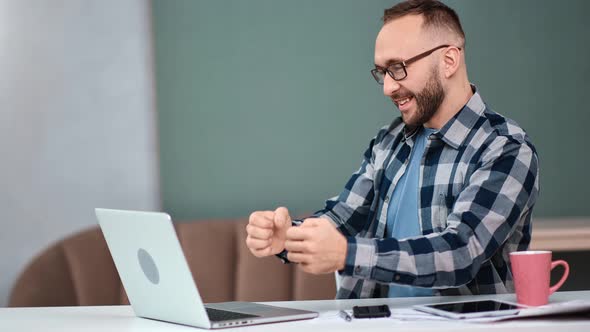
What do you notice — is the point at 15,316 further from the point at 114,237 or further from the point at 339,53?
the point at 339,53

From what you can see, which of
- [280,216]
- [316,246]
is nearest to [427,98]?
[280,216]

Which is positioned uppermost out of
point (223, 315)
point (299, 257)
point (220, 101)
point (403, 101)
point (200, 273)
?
point (403, 101)

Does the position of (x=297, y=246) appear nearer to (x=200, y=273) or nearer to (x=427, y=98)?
(x=427, y=98)

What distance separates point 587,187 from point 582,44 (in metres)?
0.55

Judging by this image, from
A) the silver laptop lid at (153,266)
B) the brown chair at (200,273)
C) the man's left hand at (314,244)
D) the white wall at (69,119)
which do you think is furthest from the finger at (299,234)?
the white wall at (69,119)

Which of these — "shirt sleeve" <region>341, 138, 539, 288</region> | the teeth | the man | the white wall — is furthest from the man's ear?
the white wall

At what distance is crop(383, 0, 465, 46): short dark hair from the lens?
85.1 inches

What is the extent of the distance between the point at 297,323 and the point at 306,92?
1.76 metres

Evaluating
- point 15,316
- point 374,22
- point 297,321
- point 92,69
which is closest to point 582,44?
point 374,22

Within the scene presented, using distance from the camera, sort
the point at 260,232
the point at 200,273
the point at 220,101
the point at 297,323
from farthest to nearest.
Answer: the point at 220,101
the point at 200,273
the point at 260,232
the point at 297,323

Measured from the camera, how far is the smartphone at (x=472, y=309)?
61.1 inches

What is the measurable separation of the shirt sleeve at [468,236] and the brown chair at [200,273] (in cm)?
Result: 110

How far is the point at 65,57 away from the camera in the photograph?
3057mm

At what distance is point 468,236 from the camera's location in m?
1.83
